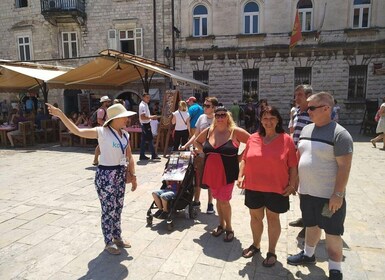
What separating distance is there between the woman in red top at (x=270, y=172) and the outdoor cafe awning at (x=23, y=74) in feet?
31.2

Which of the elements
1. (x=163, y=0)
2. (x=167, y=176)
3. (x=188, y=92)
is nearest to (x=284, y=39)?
(x=188, y=92)

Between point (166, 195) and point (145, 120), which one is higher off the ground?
point (145, 120)

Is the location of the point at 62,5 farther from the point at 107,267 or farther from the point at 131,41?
the point at 107,267

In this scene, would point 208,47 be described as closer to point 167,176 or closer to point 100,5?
point 100,5

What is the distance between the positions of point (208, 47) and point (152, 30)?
3606 mm

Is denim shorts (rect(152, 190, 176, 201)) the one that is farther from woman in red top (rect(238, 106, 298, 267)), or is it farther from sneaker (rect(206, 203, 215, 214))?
woman in red top (rect(238, 106, 298, 267))

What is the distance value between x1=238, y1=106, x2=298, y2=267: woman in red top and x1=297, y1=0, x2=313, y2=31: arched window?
15628mm

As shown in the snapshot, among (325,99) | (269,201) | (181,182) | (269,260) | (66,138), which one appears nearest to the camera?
(325,99)

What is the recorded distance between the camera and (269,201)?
296cm

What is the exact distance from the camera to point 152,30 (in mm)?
17703

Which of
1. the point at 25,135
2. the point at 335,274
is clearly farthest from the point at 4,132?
the point at 335,274

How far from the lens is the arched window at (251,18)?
1670cm

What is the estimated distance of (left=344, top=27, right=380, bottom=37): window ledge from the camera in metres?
15.6

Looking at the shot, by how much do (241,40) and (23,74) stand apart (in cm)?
1134
